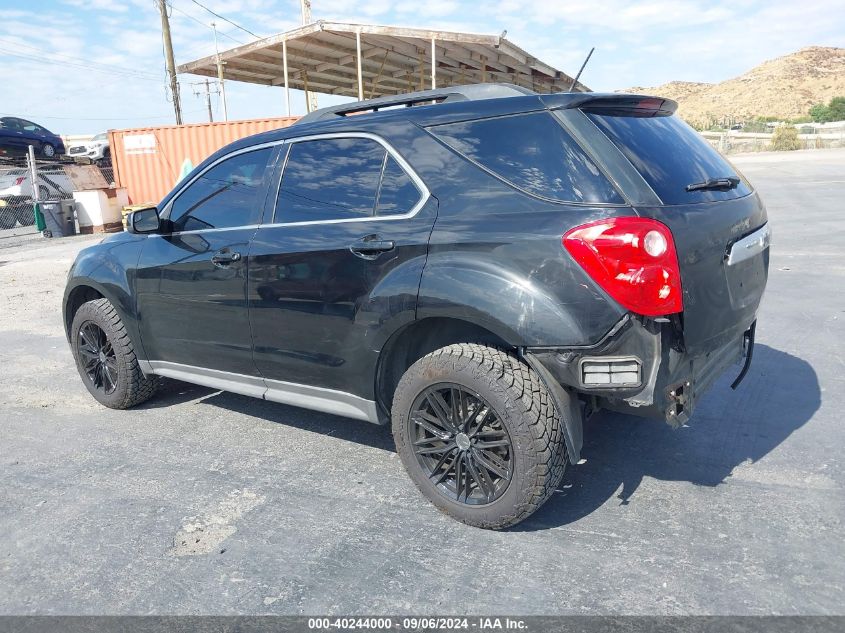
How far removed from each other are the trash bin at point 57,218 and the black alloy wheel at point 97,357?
49.7 feet

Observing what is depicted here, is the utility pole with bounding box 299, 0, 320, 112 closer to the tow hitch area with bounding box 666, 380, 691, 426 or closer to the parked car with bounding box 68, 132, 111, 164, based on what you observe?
the parked car with bounding box 68, 132, 111, 164

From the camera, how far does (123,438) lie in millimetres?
4305

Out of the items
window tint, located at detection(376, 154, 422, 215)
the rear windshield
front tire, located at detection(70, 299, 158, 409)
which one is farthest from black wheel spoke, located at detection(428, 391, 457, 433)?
front tire, located at detection(70, 299, 158, 409)

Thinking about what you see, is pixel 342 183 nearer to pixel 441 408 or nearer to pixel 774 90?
pixel 441 408

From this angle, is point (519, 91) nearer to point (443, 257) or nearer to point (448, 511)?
point (443, 257)

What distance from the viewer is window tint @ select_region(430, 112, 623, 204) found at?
275 centimetres

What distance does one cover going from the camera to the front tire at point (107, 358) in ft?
15.1

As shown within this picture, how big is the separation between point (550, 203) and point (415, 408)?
1.11 m

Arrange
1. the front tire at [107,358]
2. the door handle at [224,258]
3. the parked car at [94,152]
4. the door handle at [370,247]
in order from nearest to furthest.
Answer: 1. the door handle at [370,247]
2. the door handle at [224,258]
3. the front tire at [107,358]
4. the parked car at [94,152]

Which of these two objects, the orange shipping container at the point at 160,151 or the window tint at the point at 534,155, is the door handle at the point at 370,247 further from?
the orange shipping container at the point at 160,151

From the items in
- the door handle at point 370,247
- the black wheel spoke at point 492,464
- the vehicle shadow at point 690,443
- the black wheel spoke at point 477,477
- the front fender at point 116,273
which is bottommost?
the vehicle shadow at point 690,443

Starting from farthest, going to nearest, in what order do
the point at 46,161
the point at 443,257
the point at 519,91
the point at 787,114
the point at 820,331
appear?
the point at 787,114
the point at 46,161
the point at 820,331
the point at 519,91
the point at 443,257

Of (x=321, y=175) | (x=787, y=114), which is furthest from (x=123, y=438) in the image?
(x=787, y=114)

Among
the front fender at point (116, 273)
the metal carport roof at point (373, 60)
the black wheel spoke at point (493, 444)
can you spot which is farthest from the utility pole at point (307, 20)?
the black wheel spoke at point (493, 444)
